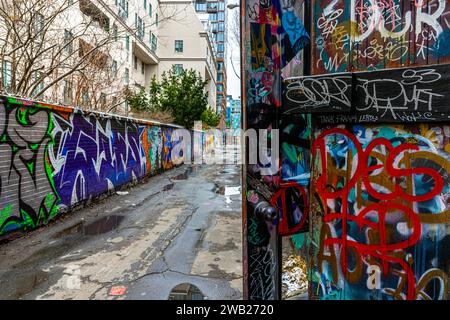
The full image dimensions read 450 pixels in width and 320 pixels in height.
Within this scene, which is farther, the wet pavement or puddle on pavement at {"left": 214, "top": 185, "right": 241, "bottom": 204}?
puddle on pavement at {"left": 214, "top": 185, "right": 241, "bottom": 204}

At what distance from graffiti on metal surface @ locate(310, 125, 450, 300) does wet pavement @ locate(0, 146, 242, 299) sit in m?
1.41

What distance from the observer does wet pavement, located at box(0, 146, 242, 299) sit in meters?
3.70

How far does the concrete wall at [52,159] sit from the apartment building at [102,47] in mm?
2152

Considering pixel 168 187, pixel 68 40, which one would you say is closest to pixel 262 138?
pixel 168 187

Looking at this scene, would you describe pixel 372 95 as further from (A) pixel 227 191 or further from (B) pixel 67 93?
(B) pixel 67 93

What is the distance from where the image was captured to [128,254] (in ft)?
15.8

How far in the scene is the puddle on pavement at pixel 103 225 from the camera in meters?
5.99

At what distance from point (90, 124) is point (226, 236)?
15.5 ft

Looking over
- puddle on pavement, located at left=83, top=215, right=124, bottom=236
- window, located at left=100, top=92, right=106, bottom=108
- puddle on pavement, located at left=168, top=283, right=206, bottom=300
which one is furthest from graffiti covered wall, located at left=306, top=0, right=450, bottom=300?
window, located at left=100, top=92, right=106, bottom=108

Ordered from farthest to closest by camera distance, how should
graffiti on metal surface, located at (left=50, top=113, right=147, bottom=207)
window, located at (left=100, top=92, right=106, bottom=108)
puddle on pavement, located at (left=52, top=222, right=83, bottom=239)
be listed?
window, located at (left=100, top=92, right=106, bottom=108) < graffiti on metal surface, located at (left=50, top=113, right=147, bottom=207) < puddle on pavement, located at (left=52, top=222, right=83, bottom=239)

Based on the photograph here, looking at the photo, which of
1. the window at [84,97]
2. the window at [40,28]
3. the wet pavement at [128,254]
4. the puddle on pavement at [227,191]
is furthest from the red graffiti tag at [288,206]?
the window at [84,97]

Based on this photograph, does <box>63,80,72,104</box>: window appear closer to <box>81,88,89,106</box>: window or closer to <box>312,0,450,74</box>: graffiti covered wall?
<box>81,88,89,106</box>: window

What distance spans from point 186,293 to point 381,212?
2257 millimetres
